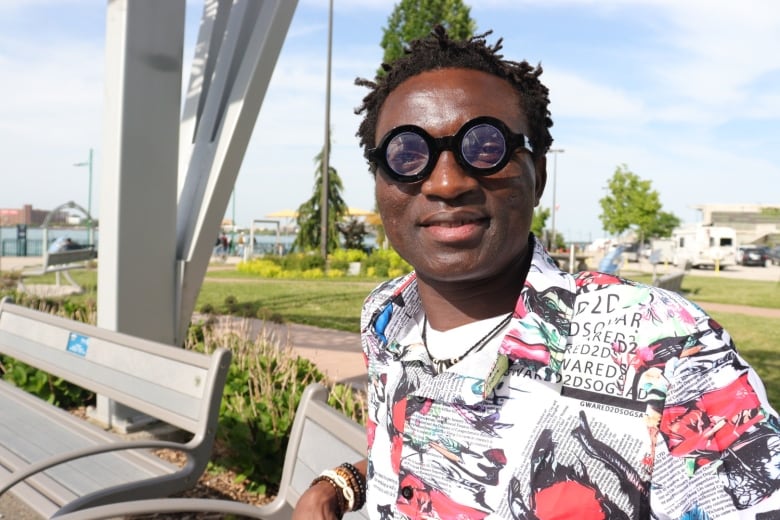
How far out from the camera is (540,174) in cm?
131

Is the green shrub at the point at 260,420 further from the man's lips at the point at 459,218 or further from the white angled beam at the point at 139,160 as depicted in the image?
Result: the man's lips at the point at 459,218

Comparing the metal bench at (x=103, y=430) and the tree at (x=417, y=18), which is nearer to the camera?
the metal bench at (x=103, y=430)

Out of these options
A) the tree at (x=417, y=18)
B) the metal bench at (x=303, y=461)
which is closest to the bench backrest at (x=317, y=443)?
the metal bench at (x=303, y=461)

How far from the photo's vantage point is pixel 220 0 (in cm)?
490

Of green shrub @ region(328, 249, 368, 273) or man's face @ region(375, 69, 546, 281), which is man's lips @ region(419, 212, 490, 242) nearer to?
man's face @ region(375, 69, 546, 281)

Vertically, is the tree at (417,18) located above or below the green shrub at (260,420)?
above

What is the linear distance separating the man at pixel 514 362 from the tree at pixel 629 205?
45.3 meters

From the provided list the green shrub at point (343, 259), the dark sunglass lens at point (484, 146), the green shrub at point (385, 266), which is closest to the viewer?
the dark sunglass lens at point (484, 146)

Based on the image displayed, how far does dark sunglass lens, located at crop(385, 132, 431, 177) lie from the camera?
1.20 meters

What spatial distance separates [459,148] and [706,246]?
4021 cm

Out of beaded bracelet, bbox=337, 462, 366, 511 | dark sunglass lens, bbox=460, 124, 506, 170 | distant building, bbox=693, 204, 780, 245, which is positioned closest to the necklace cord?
dark sunglass lens, bbox=460, 124, 506, 170

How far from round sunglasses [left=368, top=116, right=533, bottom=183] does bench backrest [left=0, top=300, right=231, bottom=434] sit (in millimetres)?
1947

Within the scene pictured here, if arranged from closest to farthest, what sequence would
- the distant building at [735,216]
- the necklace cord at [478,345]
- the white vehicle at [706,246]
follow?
the necklace cord at [478,345], the white vehicle at [706,246], the distant building at [735,216]

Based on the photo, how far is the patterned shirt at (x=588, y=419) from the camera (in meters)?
0.94
